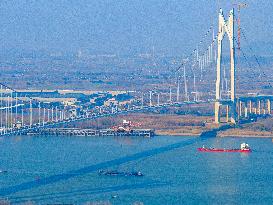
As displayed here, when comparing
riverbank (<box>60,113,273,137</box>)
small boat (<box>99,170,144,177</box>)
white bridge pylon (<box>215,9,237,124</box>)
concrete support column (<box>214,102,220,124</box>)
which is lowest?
small boat (<box>99,170,144,177</box>)

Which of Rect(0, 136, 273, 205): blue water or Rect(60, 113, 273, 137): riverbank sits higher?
Rect(60, 113, 273, 137): riverbank

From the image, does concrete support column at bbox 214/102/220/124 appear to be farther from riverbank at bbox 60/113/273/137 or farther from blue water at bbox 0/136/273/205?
blue water at bbox 0/136/273/205

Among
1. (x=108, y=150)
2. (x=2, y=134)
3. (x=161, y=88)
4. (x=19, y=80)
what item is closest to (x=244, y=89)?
(x=161, y=88)

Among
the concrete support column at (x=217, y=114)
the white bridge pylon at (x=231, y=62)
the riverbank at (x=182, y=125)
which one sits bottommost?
the riverbank at (x=182, y=125)

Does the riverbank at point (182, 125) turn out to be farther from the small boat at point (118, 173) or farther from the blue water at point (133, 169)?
the small boat at point (118, 173)

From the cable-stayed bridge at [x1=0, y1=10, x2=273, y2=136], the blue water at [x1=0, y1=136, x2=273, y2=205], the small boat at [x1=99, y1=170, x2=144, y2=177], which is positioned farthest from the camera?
the cable-stayed bridge at [x1=0, y1=10, x2=273, y2=136]

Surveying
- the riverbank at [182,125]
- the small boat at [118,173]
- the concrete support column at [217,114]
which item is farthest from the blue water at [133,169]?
the concrete support column at [217,114]

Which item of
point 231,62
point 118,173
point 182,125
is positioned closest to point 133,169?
point 118,173

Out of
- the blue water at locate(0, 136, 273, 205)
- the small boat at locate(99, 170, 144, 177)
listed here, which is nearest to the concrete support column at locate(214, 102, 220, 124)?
the blue water at locate(0, 136, 273, 205)

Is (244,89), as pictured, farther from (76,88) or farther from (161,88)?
(76,88)
